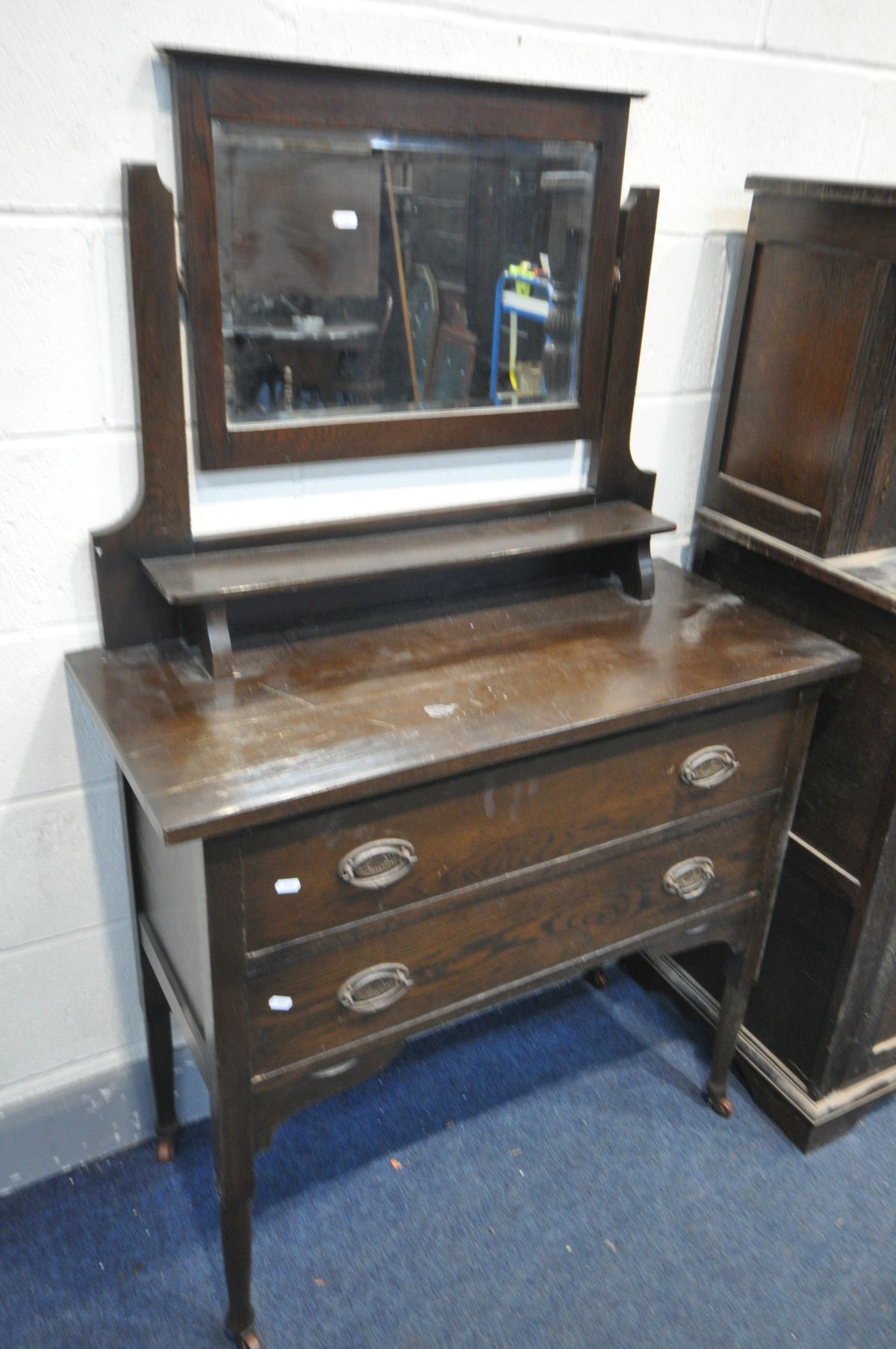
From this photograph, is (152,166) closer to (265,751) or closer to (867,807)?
(265,751)

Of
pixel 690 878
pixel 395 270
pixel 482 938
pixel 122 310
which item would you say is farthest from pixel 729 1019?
pixel 122 310

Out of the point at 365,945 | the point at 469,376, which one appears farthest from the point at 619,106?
the point at 365,945

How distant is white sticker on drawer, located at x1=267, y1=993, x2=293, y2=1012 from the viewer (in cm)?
113

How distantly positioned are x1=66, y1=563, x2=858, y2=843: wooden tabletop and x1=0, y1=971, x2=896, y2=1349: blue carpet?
789 mm

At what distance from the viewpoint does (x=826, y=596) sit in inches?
58.1

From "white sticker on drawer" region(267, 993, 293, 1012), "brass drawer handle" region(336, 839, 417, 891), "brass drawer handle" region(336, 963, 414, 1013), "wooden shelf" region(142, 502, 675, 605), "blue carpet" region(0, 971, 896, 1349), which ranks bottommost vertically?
"blue carpet" region(0, 971, 896, 1349)

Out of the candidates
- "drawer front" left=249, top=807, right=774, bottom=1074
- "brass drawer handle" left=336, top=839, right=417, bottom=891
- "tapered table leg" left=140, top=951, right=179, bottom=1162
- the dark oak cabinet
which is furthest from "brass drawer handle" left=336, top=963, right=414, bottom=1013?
the dark oak cabinet

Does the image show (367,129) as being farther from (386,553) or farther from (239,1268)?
(239,1268)

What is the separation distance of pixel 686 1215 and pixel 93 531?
1.25 meters

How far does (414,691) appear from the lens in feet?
3.95

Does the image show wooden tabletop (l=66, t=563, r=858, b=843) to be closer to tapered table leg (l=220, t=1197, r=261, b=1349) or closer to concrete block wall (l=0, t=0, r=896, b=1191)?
concrete block wall (l=0, t=0, r=896, b=1191)

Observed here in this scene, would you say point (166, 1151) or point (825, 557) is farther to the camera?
point (166, 1151)

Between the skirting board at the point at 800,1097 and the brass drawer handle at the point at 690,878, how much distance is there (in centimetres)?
44

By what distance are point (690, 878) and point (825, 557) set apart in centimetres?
48
